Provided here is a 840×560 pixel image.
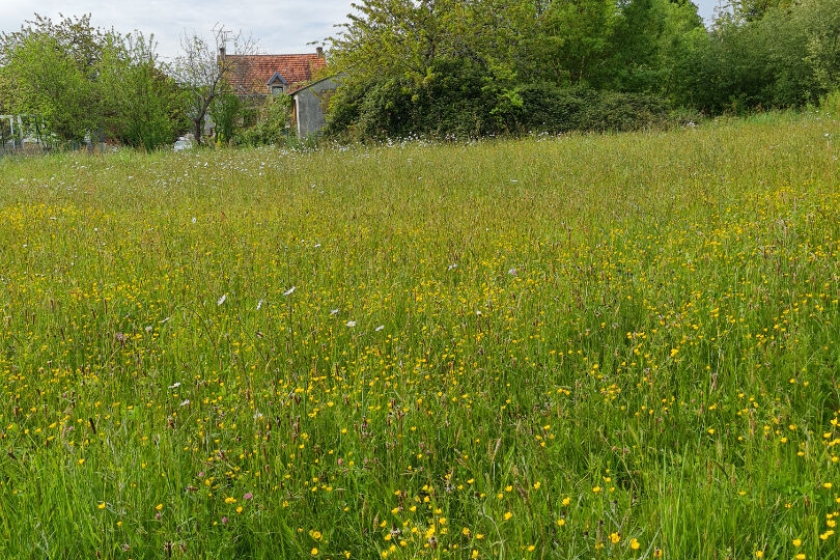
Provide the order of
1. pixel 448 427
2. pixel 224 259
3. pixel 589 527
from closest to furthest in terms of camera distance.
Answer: pixel 589 527
pixel 448 427
pixel 224 259

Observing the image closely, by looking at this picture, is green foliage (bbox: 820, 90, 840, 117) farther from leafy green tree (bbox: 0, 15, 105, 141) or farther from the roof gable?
the roof gable

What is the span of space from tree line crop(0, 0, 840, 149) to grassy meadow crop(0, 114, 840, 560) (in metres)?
14.3

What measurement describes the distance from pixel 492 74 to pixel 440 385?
67.3 feet

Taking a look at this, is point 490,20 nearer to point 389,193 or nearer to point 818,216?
point 389,193

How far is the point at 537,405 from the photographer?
2.52 meters

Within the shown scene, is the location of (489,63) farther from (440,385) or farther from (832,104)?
(440,385)

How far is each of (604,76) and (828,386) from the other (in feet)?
84.6

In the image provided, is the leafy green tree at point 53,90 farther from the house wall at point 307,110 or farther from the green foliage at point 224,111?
the house wall at point 307,110

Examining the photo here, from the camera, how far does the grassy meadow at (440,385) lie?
6.54 ft

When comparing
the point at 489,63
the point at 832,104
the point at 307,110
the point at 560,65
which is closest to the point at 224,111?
the point at 489,63

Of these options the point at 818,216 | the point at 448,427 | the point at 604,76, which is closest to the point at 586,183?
the point at 818,216

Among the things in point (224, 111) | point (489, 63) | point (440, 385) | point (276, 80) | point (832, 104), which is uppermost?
point (276, 80)

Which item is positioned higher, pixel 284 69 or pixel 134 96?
pixel 284 69

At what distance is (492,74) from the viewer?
21797 mm
